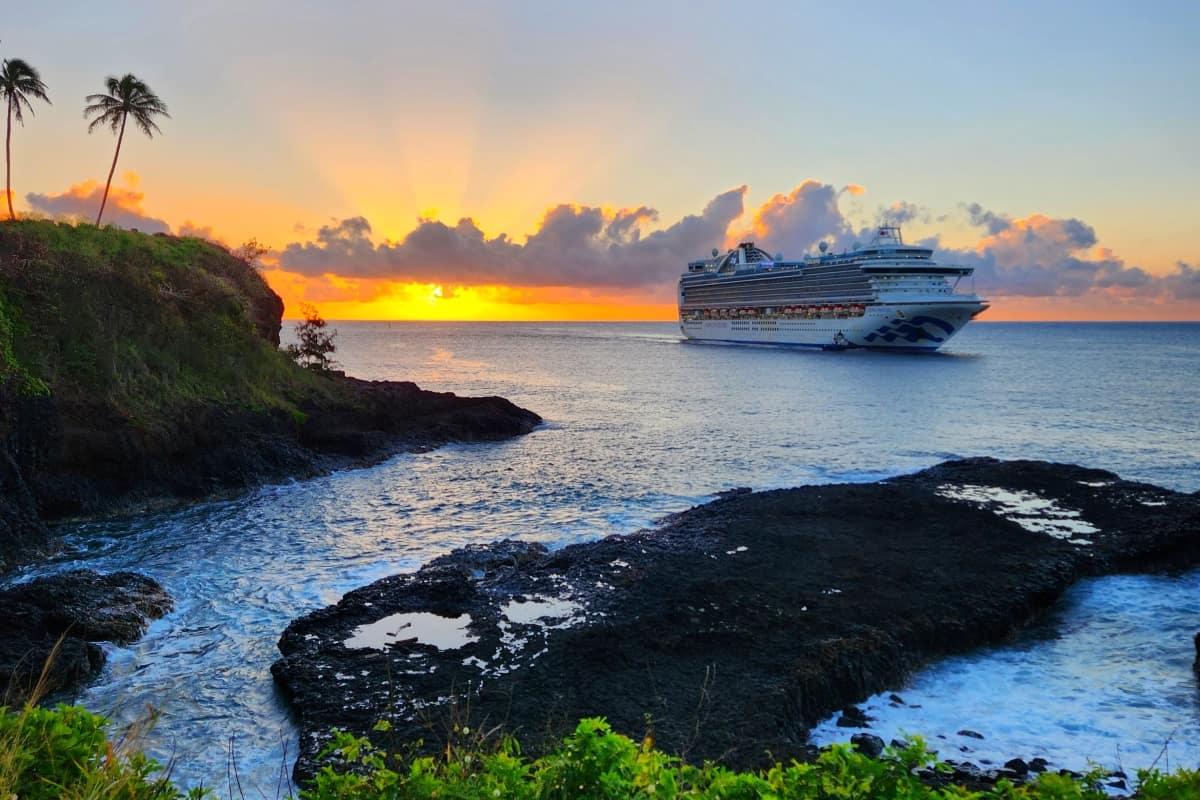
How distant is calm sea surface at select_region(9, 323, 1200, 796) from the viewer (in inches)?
336

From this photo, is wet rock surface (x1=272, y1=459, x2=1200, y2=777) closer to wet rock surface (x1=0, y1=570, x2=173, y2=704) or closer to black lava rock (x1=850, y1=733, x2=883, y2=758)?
black lava rock (x1=850, y1=733, x2=883, y2=758)

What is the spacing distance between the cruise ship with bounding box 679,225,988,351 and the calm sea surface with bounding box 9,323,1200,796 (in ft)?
124

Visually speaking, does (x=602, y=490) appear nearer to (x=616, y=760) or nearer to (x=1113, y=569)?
(x=1113, y=569)

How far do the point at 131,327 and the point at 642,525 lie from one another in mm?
16163

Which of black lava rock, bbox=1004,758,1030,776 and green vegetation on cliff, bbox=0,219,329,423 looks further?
green vegetation on cliff, bbox=0,219,329,423

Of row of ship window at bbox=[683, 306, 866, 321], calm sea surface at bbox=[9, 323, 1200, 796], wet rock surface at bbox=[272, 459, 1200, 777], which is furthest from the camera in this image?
row of ship window at bbox=[683, 306, 866, 321]

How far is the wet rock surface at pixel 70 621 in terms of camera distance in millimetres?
8867

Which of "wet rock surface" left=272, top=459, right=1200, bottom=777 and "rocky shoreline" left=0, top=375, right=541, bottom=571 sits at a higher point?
"rocky shoreline" left=0, top=375, right=541, bottom=571

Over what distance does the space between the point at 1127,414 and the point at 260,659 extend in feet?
136

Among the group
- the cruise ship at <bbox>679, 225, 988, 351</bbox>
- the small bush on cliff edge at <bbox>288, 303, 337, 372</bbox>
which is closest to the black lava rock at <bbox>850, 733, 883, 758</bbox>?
the small bush on cliff edge at <bbox>288, 303, 337, 372</bbox>

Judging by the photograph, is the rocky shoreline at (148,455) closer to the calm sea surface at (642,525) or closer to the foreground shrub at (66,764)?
the calm sea surface at (642,525)

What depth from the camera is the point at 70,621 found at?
10.2m

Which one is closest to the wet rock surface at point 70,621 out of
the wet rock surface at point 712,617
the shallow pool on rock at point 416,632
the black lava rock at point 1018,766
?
the wet rock surface at point 712,617

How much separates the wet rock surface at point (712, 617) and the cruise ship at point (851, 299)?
70.4m
